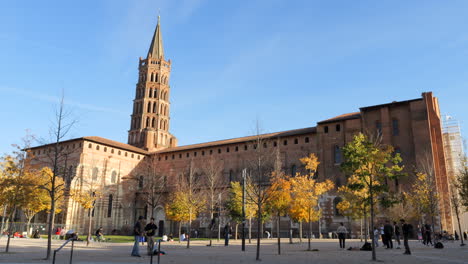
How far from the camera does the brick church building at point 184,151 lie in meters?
38.6

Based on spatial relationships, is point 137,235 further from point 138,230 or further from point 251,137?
point 251,137

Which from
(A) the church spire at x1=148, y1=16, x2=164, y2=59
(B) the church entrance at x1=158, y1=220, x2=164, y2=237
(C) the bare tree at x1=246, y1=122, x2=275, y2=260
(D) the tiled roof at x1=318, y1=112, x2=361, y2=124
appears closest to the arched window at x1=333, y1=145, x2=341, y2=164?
(D) the tiled roof at x1=318, y1=112, x2=361, y2=124

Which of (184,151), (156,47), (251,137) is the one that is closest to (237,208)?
(251,137)

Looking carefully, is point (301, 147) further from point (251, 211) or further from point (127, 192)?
point (127, 192)

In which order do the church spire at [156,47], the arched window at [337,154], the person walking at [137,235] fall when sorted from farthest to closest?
the church spire at [156,47] → the arched window at [337,154] → the person walking at [137,235]

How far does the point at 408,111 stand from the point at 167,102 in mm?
50182

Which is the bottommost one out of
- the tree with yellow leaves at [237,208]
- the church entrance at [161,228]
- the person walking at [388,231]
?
the church entrance at [161,228]

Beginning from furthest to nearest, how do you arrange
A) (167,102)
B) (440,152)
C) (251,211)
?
(167,102)
(440,152)
(251,211)

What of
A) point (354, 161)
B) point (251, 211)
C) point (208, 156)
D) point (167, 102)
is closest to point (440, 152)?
point (251, 211)

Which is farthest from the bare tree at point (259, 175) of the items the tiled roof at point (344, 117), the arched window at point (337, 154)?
the tiled roof at point (344, 117)

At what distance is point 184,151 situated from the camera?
58531 millimetres

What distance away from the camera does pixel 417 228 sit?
36.8 metres

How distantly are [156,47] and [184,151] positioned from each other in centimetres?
3184

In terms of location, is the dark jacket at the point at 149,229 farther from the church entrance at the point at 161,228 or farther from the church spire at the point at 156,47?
the church spire at the point at 156,47
